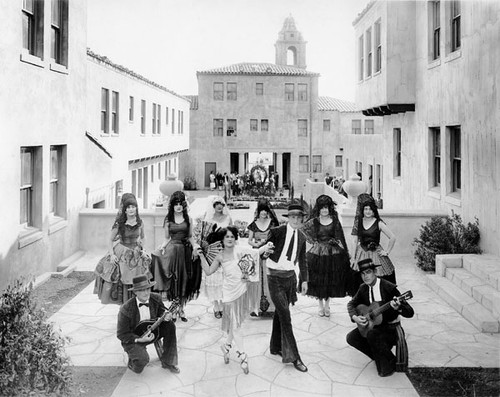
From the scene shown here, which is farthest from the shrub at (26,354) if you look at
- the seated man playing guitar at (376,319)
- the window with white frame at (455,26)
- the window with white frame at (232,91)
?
the window with white frame at (232,91)

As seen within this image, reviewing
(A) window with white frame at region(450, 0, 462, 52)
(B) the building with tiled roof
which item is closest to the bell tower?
(B) the building with tiled roof

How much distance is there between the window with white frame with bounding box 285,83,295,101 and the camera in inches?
1695

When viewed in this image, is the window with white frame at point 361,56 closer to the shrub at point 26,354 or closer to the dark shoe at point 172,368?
the dark shoe at point 172,368

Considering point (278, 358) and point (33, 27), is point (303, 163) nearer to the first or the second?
point (33, 27)

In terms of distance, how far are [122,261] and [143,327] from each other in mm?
1733

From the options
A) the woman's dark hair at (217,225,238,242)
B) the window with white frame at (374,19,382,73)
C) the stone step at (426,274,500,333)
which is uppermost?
the window with white frame at (374,19,382,73)

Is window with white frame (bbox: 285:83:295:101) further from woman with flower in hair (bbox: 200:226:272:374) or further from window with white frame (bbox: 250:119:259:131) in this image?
woman with flower in hair (bbox: 200:226:272:374)

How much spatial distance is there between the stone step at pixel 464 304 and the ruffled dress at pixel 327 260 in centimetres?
186

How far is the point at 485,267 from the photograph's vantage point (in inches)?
344

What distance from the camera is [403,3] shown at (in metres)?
14.4

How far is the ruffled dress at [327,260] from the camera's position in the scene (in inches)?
298

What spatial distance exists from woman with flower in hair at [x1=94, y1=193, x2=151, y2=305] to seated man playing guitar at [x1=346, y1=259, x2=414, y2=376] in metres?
2.97

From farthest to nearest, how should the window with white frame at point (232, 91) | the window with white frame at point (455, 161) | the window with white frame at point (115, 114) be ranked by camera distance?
the window with white frame at point (232, 91), the window with white frame at point (115, 114), the window with white frame at point (455, 161)

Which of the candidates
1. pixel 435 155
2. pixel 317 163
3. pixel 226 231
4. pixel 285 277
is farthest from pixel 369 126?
pixel 226 231
